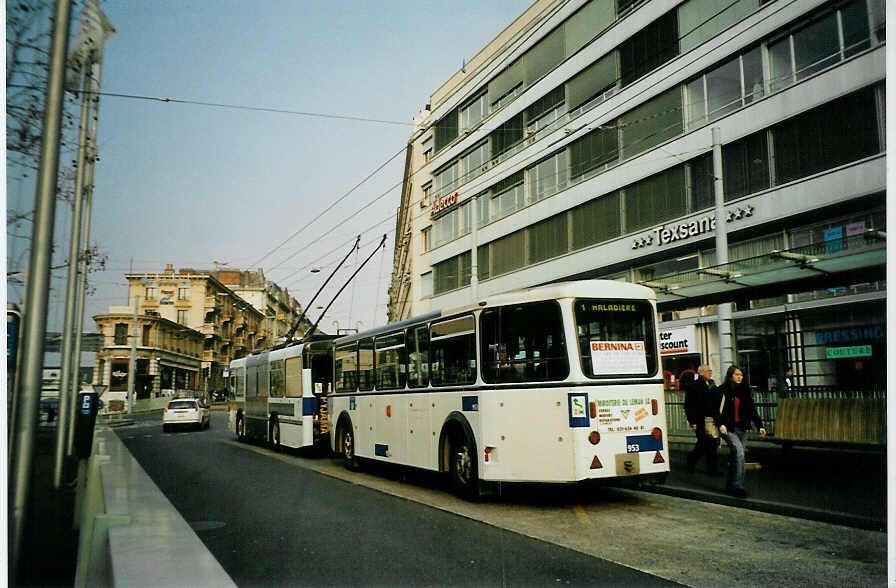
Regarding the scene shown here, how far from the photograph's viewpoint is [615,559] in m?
6.23

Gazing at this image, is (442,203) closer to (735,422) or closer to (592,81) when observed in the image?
(592,81)

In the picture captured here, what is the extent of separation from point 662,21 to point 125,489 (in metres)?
22.0

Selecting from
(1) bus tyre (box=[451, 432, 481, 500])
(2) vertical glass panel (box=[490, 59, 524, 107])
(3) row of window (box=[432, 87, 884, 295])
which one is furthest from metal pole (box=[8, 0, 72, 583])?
(2) vertical glass panel (box=[490, 59, 524, 107])

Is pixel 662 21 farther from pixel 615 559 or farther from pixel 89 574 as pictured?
pixel 89 574

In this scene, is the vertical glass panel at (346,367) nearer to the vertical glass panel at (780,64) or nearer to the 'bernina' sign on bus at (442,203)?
the vertical glass panel at (780,64)

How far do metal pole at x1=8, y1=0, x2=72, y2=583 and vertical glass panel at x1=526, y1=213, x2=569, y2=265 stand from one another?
83.5 feet

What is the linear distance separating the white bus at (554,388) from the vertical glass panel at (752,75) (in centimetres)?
1396

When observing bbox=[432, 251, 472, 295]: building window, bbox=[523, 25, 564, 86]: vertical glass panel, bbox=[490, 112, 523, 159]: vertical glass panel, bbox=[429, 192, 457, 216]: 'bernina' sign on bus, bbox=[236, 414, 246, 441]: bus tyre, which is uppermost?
bbox=[523, 25, 564, 86]: vertical glass panel

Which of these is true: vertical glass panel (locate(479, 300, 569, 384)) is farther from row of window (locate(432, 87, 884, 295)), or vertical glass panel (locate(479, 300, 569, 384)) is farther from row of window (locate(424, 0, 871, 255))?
row of window (locate(424, 0, 871, 255))

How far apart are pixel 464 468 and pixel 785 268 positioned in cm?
559

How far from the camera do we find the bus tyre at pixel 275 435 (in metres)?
18.9

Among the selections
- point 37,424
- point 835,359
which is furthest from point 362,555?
point 835,359

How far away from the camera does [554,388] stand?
8906 mm

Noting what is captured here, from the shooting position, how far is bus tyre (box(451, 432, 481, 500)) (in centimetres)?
955
